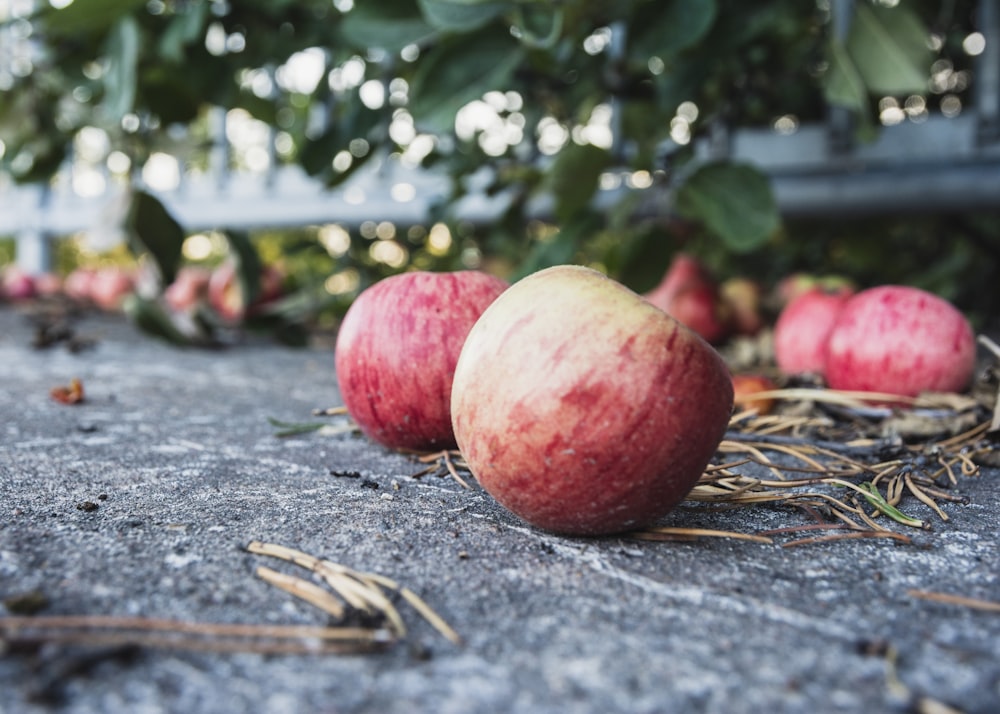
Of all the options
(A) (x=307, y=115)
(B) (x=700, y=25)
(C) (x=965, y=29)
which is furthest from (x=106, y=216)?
(C) (x=965, y=29)

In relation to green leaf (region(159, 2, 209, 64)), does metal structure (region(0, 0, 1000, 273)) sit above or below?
below

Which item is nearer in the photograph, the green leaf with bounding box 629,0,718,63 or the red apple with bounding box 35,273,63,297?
the green leaf with bounding box 629,0,718,63

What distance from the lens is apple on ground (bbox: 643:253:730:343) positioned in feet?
8.68

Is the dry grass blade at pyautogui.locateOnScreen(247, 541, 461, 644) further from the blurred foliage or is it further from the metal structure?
the metal structure

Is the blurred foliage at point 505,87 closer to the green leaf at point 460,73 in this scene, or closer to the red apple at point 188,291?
the green leaf at point 460,73

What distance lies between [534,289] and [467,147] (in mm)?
1651

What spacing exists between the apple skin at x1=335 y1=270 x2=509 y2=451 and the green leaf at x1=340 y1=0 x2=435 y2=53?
0.81 meters

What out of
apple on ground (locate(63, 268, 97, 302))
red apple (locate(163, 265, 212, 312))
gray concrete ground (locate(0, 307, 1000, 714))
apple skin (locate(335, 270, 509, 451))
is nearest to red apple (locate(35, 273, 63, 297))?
apple on ground (locate(63, 268, 97, 302))

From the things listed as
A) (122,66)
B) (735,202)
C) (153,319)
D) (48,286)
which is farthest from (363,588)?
(48,286)

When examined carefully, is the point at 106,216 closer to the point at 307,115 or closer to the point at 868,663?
the point at 307,115

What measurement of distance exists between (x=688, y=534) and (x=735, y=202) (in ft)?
3.89

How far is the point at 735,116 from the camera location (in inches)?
94.3

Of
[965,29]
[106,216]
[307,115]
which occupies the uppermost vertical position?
[965,29]

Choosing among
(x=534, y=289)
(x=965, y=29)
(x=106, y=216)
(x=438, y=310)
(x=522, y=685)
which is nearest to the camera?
(x=522, y=685)
